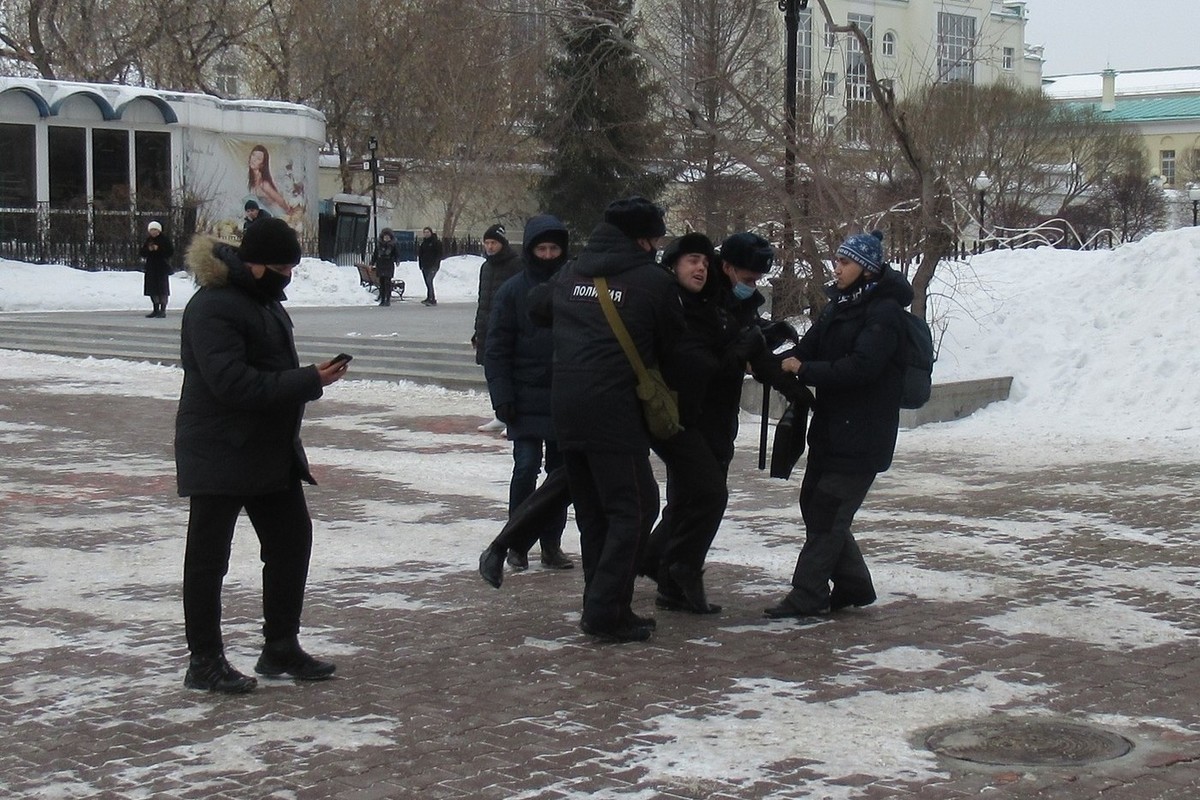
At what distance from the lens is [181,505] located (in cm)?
1017

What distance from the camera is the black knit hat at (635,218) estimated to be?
6547 mm

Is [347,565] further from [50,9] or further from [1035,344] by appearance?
[50,9]

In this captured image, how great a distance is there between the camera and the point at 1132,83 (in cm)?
12444

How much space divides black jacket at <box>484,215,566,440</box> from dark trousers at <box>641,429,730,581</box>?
3.72 feet

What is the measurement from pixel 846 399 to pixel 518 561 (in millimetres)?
2090

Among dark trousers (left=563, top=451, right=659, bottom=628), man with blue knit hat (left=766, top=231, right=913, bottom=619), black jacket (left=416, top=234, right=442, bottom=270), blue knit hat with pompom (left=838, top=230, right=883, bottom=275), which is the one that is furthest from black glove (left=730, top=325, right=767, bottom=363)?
black jacket (left=416, top=234, right=442, bottom=270)

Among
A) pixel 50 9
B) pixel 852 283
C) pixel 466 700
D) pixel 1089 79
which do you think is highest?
pixel 1089 79

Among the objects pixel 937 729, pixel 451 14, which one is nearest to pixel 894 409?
pixel 937 729

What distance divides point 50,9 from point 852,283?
47223 millimetres

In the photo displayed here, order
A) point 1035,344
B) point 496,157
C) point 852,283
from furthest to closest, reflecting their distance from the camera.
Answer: point 496,157
point 1035,344
point 852,283

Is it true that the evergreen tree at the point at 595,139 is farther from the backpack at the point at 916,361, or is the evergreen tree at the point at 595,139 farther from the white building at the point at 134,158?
the backpack at the point at 916,361

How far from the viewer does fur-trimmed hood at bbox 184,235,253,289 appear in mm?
5723

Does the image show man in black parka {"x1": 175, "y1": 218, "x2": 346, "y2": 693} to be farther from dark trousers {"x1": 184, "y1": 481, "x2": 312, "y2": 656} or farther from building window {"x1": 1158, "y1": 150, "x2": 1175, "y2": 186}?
building window {"x1": 1158, "y1": 150, "x2": 1175, "y2": 186}

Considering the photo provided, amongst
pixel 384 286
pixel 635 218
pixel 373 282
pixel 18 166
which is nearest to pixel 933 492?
pixel 635 218
